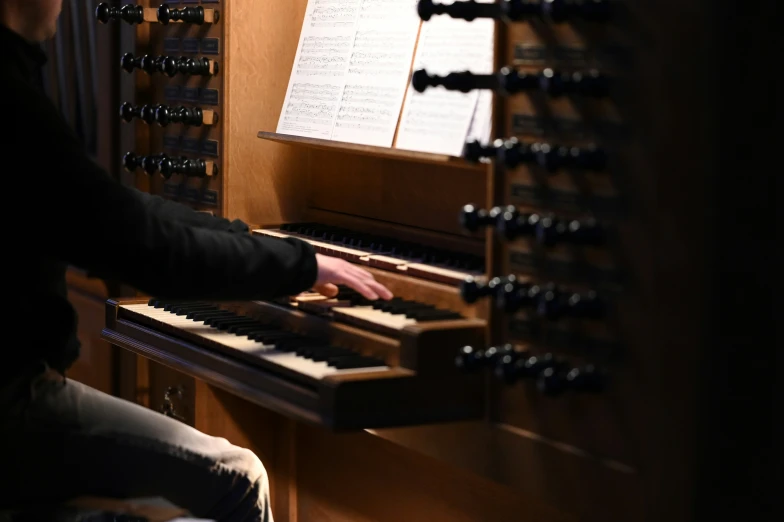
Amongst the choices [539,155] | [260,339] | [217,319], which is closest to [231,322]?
[217,319]

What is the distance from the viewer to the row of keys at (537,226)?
2.53 m

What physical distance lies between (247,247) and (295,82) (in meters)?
1.13

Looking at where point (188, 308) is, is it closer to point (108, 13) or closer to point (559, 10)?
point (108, 13)

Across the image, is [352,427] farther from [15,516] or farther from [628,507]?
[15,516]

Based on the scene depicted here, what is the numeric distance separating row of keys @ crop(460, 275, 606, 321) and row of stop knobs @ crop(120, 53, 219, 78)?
1569 millimetres

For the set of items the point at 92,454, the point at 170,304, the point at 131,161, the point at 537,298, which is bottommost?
the point at 92,454

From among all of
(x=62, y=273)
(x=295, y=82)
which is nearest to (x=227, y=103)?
(x=295, y=82)

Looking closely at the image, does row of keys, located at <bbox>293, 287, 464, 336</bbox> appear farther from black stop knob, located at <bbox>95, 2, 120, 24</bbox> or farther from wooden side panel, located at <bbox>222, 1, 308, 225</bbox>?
black stop knob, located at <bbox>95, 2, 120, 24</bbox>

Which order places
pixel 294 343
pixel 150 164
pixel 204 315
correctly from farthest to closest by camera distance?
pixel 150 164 < pixel 204 315 < pixel 294 343

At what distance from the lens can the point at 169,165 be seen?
13.4ft

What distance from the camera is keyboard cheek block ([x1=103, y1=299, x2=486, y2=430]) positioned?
268 cm

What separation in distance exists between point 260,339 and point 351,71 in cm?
90

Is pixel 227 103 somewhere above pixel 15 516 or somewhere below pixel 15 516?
above

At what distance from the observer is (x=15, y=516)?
289 centimetres
